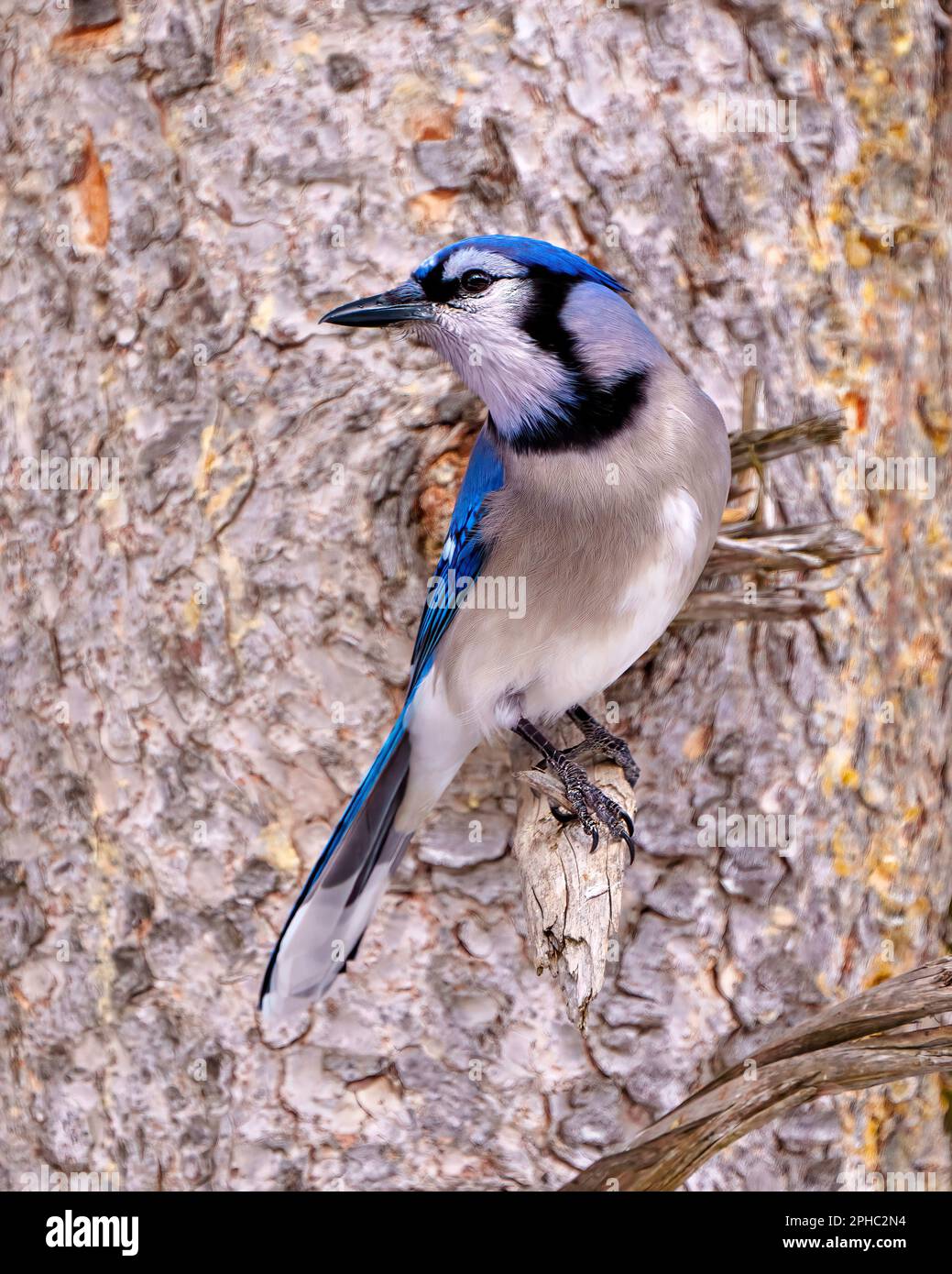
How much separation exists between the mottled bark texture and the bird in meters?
0.13

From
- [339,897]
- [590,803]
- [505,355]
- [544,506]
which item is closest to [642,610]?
[544,506]

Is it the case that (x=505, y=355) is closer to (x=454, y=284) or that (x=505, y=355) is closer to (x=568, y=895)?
(x=454, y=284)

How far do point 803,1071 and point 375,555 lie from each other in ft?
3.86

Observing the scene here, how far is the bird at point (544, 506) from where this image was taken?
220cm

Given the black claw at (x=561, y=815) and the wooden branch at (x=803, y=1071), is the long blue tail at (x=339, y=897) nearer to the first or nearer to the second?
the black claw at (x=561, y=815)

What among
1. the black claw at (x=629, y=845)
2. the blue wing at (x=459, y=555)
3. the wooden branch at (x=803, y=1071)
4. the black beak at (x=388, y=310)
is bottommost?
the wooden branch at (x=803, y=1071)

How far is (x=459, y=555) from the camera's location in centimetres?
229

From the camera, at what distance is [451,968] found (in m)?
2.48

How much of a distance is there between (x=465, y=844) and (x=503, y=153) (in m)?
1.33

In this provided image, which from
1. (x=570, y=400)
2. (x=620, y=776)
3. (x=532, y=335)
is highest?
(x=532, y=335)

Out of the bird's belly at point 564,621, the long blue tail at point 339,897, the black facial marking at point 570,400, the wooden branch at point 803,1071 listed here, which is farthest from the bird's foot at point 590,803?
the black facial marking at point 570,400

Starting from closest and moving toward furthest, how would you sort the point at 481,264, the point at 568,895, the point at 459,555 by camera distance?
the point at 568,895 → the point at 481,264 → the point at 459,555

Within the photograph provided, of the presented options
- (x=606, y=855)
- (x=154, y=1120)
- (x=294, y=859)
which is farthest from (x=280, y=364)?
(x=154, y=1120)

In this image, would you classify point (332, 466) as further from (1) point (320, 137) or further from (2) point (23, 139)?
(2) point (23, 139)
